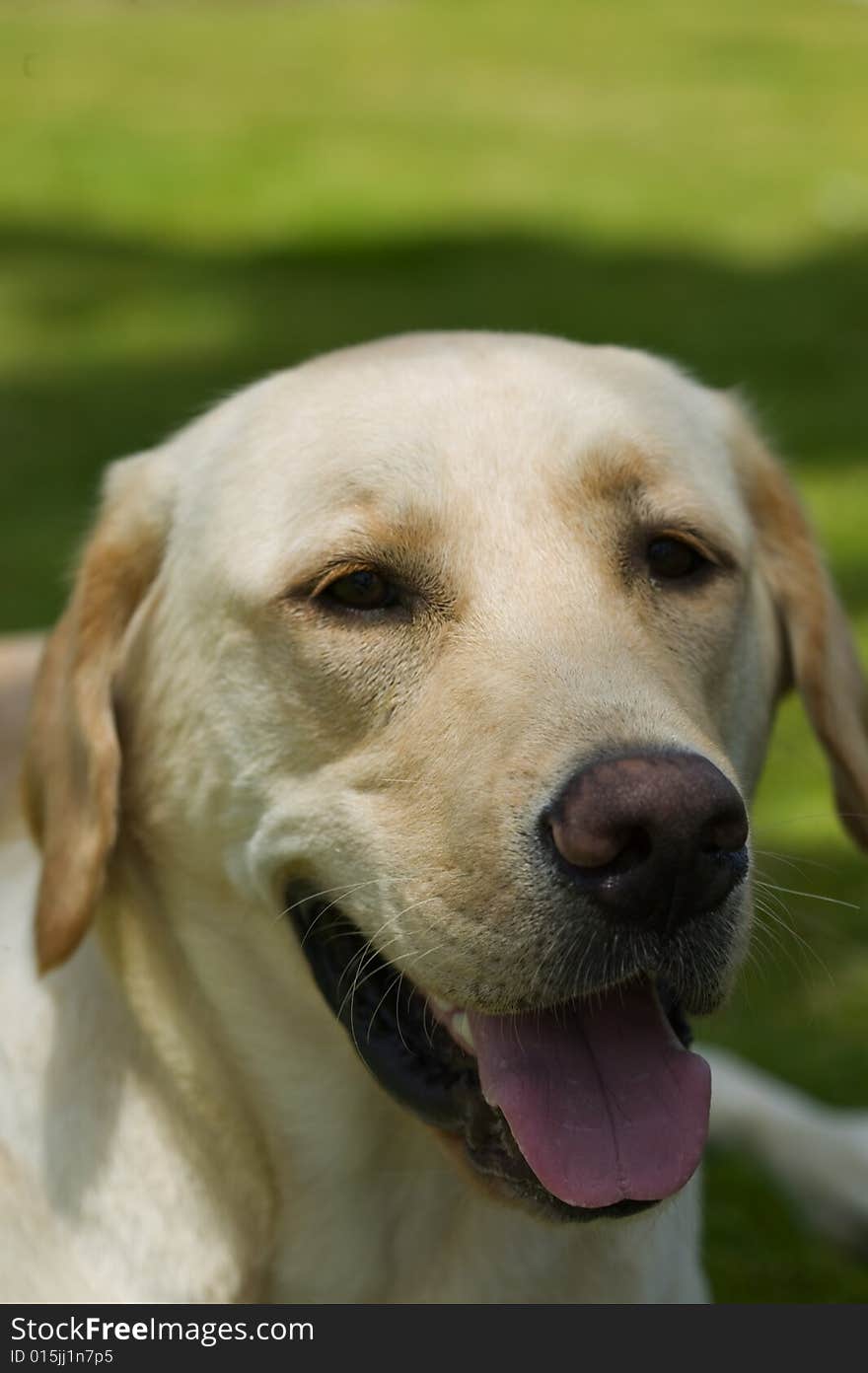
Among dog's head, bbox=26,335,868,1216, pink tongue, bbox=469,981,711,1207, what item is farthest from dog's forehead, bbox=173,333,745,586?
pink tongue, bbox=469,981,711,1207

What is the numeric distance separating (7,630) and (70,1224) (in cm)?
471

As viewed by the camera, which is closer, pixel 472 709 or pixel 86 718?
pixel 472 709

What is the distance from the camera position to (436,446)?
2.92 metres

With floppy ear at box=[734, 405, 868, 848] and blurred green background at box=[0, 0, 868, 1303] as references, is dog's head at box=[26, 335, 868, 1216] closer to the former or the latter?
floppy ear at box=[734, 405, 868, 848]

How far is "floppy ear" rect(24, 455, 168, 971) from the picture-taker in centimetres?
302

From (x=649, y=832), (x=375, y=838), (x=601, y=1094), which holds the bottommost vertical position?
(x=601, y=1094)

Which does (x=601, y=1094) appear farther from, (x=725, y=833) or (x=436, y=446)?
(x=436, y=446)

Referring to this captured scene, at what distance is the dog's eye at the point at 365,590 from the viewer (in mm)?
2895

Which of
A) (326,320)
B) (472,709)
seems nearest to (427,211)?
(326,320)

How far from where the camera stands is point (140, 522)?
3256 mm

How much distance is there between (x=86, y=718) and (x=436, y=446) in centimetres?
77

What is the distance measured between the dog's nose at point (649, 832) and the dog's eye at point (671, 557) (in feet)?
2.12

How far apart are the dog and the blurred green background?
A: 7.33 feet

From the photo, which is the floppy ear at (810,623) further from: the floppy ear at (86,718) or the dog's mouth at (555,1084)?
the floppy ear at (86,718)
